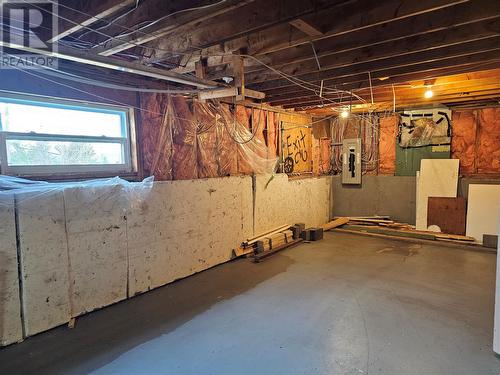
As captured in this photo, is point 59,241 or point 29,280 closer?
point 29,280

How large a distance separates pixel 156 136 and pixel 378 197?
4.68 m

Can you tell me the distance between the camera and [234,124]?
4.48m

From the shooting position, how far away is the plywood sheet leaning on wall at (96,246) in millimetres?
2566

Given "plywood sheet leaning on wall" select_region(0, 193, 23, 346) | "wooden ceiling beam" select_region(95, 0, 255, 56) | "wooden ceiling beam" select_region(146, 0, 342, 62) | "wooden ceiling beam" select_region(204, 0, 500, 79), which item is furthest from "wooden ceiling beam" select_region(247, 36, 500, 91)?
"plywood sheet leaning on wall" select_region(0, 193, 23, 346)

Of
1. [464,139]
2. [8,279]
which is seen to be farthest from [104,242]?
[464,139]

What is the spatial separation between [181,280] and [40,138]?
80.6 inches

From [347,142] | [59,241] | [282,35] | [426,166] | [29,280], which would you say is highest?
[282,35]

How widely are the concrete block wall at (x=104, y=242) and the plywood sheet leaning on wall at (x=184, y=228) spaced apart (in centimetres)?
1

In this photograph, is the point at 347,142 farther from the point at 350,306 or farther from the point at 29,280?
the point at 29,280

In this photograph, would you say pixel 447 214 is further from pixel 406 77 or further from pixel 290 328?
pixel 290 328

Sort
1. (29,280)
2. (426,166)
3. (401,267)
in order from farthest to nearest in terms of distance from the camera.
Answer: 1. (426,166)
2. (401,267)
3. (29,280)

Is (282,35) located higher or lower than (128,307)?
higher

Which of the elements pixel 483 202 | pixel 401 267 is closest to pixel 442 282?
pixel 401 267

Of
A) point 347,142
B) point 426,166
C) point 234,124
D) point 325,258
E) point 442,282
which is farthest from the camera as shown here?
point 347,142
